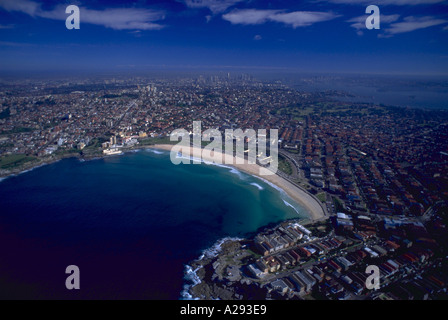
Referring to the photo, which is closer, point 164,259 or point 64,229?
point 164,259

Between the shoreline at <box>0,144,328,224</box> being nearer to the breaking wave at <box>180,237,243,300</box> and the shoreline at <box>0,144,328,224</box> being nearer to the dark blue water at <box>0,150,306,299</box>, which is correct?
the dark blue water at <box>0,150,306,299</box>

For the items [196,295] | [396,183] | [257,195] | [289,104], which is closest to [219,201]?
[257,195]

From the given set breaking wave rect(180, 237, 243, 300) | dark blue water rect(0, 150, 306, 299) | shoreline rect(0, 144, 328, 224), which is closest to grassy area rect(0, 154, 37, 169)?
shoreline rect(0, 144, 328, 224)

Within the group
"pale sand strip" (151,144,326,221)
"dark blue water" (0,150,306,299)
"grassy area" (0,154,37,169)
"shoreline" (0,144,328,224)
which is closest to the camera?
"dark blue water" (0,150,306,299)

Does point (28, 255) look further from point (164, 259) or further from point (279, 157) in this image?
point (279, 157)

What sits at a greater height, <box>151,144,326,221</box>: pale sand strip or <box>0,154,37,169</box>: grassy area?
<box>0,154,37,169</box>: grassy area

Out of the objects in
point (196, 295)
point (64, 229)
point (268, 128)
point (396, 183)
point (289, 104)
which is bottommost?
point (196, 295)

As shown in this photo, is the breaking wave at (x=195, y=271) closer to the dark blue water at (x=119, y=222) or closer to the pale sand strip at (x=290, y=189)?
the dark blue water at (x=119, y=222)
